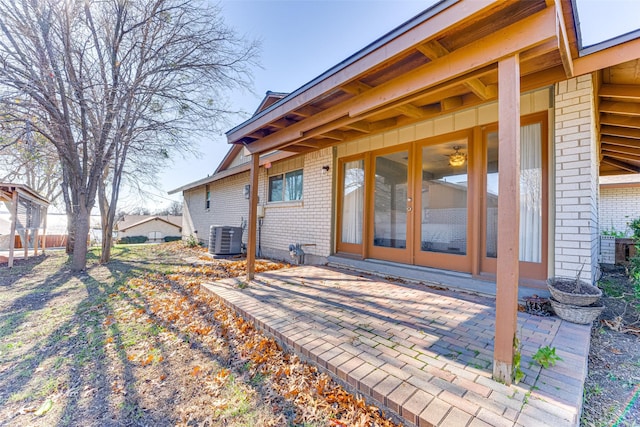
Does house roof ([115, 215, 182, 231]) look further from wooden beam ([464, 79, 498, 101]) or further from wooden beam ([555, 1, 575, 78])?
wooden beam ([555, 1, 575, 78])

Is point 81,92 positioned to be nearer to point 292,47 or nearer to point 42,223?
point 292,47

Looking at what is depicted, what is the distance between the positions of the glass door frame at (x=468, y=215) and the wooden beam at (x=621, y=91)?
1.53m

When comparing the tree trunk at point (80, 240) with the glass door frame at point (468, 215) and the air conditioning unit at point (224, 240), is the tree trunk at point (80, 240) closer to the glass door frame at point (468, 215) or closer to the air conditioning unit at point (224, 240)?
the air conditioning unit at point (224, 240)

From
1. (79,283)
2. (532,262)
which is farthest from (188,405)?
(79,283)

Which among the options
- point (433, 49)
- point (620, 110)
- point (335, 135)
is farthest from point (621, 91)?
point (335, 135)

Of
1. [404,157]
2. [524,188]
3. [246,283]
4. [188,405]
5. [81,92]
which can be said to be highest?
[81,92]

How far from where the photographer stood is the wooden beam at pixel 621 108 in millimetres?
3435

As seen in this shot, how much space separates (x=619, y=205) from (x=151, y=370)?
13240 mm

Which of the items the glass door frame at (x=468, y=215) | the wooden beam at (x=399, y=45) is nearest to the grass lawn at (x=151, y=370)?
the wooden beam at (x=399, y=45)

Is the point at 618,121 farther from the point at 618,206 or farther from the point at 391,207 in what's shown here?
Answer: the point at 618,206

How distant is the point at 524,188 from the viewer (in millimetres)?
3395

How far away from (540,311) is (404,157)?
9.40ft

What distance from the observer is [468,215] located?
3746 millimetres

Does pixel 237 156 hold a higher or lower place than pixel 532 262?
higher
